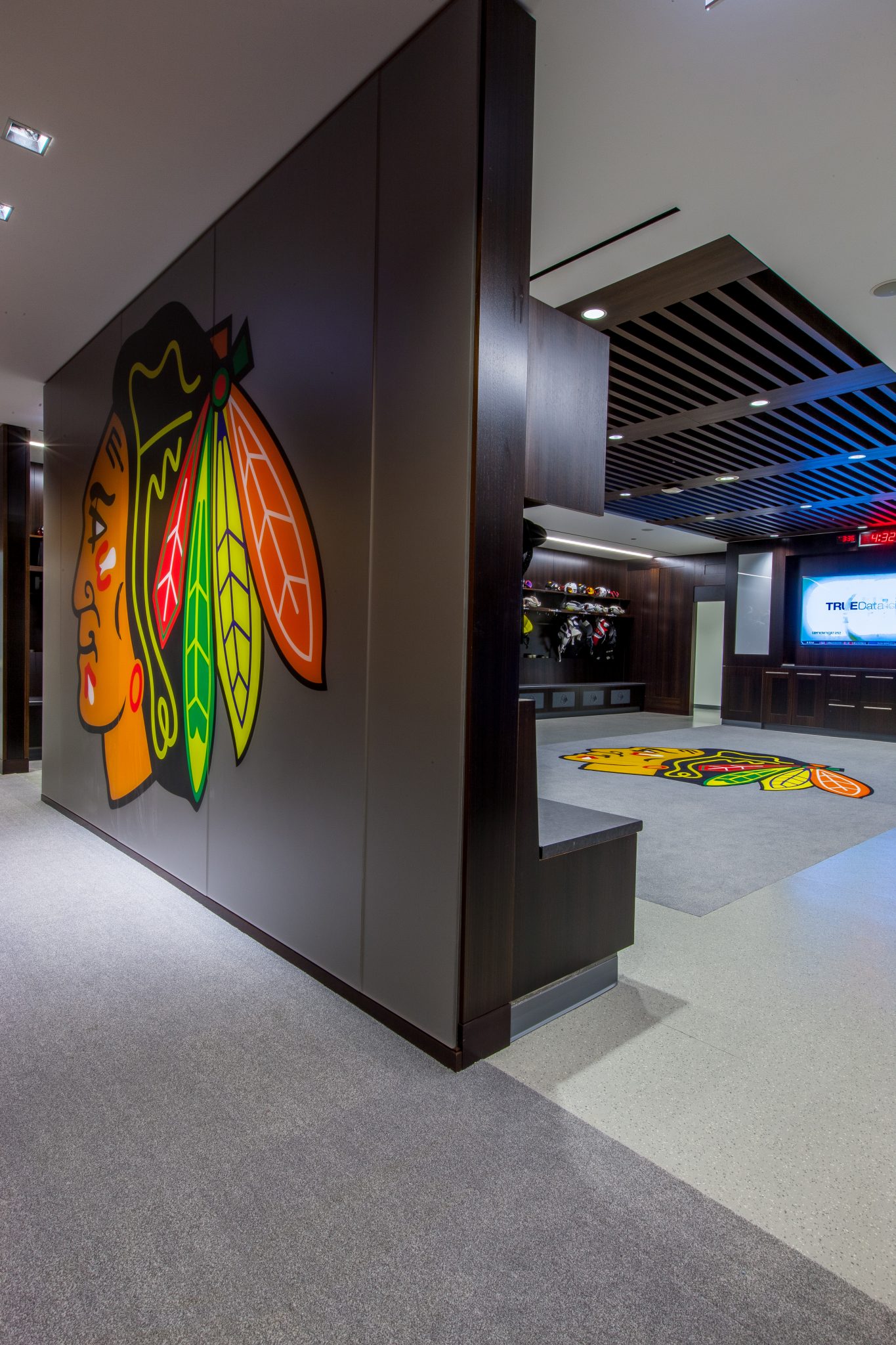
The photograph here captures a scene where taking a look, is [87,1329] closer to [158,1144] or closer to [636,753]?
[158,1144]

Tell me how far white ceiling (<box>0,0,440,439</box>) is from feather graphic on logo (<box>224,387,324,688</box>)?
90 cm

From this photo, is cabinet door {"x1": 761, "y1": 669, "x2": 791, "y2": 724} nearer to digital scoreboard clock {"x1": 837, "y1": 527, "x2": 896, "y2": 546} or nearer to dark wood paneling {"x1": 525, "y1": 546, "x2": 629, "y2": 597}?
digital scoreboard clock {"x1": 837, "y1": 527, "x2": 896, "y2": 546}

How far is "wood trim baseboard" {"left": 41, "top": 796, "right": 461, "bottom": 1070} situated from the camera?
2061 mm

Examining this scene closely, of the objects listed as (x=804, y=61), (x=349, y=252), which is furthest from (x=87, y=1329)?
(x=804, y=61)

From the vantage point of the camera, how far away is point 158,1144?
5.56 feet

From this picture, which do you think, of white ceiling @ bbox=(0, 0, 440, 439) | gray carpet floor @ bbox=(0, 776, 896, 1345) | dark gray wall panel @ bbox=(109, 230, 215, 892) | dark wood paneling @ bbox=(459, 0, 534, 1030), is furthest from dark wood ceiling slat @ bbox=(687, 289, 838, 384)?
gray carpet floor @ bbox=(0, 776, 896, 1345)

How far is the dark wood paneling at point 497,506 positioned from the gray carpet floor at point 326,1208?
0.42 meters

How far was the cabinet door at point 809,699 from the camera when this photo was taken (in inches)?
429

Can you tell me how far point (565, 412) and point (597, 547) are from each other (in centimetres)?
1113

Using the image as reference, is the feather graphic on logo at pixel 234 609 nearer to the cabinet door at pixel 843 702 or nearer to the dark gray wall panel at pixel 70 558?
the dark gray wall panel at pixel 70 558

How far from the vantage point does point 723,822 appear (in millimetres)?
5148

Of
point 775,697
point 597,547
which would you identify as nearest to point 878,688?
point 775,697

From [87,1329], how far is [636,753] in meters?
7.70

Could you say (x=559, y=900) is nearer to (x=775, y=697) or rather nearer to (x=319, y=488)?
(x=319, y=488)
